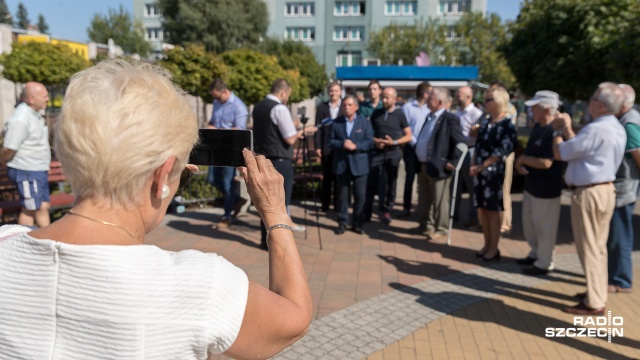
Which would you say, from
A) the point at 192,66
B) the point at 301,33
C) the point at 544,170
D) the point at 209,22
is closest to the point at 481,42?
the point at 209,22

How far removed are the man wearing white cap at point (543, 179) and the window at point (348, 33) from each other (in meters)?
59.4

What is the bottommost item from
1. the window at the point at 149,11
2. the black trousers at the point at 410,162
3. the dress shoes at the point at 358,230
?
the dress shoes at the point at 358,230

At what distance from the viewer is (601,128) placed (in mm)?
4223

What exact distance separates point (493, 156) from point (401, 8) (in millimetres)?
59006

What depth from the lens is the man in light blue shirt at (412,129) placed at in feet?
26.0

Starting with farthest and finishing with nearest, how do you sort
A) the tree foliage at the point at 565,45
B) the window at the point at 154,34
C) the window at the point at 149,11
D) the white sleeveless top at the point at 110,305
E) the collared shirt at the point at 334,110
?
the window at the point at 154,34 → the window at the point at 149,11 → the tree foliage at the point at 565,45 → the collared shirt at the point at 334,110 → the white sleeveless top at the point at 110,305

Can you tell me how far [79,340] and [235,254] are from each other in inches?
191

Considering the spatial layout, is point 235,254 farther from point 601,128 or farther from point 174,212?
point 601,128

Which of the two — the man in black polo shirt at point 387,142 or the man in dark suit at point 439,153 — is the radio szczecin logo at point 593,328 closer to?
the man in dark suit at point 439,153

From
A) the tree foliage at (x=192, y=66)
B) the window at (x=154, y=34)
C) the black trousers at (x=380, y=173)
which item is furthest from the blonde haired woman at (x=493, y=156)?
the window at (x=154, y=34)

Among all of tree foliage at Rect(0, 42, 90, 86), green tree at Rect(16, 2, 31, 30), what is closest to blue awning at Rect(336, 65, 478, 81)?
tree foliage at Rect(0, 42, 90, 86)

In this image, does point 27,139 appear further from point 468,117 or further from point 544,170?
point 468,117

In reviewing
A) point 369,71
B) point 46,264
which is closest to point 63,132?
point 46,264

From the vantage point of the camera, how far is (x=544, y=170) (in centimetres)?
524
